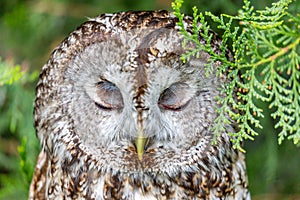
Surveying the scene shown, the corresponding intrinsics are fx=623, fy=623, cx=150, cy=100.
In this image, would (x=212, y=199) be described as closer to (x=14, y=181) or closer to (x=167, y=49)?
(x=167, y=49)

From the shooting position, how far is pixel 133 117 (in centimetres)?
204

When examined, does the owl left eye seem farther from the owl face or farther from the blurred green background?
the blurred green background

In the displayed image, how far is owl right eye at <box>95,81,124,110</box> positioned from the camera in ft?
6.87

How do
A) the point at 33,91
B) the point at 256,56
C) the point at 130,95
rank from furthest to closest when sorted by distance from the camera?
the point at 33,91, the point at 130,95, the point at 256,56

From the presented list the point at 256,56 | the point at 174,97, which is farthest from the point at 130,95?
the point at 256,56

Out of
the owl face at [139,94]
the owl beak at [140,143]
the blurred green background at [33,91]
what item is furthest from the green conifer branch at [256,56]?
the blurred green background at [33,91]

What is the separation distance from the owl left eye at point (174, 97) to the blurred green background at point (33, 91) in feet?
2.60

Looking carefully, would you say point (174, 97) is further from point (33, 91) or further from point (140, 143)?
point (33, 91)

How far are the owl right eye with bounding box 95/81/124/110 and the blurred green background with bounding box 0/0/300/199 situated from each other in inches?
26.2

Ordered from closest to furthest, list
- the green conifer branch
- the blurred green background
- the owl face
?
the green conifer branch < the owl face < the blurred green background

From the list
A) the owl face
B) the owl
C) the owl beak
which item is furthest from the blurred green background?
the owl beak

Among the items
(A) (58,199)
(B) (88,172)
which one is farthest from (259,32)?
(A) (58,199)

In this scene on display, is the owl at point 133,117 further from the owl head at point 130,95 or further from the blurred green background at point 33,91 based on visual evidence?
the blurred green background at point 33,91

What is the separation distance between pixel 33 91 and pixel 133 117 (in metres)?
1.41
